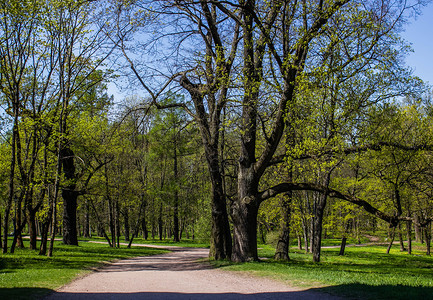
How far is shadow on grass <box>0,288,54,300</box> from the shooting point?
22.5ft

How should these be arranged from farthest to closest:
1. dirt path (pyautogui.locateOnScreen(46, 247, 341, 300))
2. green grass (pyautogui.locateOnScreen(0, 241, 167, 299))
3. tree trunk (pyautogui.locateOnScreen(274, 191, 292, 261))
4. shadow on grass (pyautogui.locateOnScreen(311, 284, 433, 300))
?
tree trunk (pyautogui.locateOnScreen(274, 191, 292, 261))
green grass (pyautogui.locateOnScreen(0, 241, 167, 299))
dirt path (pyautogui.locateOnScreen(46, 247, 341, 300))
shadow on grass (pyautogui.locateOnScreen(311, 284, 433, 300))

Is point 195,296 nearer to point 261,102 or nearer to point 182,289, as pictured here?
point 182,289

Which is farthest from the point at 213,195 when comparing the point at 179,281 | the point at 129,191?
the point at 129,191

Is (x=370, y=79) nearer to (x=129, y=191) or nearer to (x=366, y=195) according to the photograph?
(x=366, y=195)

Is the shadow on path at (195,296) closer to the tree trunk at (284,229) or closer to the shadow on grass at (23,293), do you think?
the shadow on grass at (23,293)

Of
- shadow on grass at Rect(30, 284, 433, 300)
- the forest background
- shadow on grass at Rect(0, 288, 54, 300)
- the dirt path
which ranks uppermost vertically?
the forest background

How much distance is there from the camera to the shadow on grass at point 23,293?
687 centimetres

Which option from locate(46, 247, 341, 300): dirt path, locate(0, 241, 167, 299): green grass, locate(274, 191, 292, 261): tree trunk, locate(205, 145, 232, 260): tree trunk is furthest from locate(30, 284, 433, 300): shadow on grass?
locate(274, 191, 292, 261): tree trunk

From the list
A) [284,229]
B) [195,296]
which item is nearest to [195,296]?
[195,296]

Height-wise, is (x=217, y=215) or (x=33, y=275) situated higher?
(x=217, y=215)

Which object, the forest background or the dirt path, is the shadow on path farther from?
the forest background

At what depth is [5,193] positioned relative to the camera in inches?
1112

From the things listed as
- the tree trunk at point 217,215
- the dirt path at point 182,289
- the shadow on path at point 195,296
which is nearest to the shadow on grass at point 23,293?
the dirt path at point 182,289

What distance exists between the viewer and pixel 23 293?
7.27 meters
